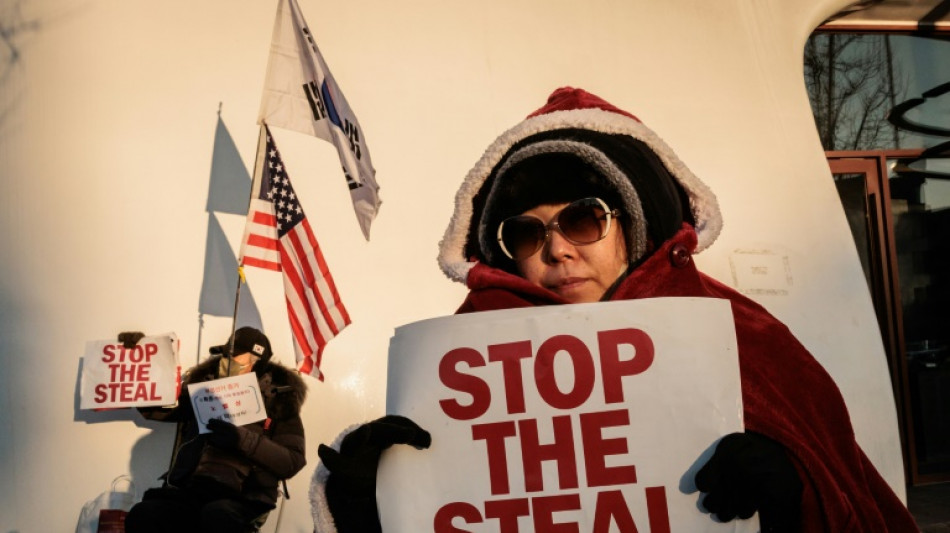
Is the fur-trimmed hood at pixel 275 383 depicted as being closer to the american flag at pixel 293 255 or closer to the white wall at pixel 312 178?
the american flag at pixel 293 255

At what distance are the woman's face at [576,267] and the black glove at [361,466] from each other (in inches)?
15.2

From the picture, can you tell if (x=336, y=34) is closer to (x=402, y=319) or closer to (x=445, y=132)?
(x=445, y=132)

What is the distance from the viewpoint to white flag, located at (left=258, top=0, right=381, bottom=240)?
14.3 feet

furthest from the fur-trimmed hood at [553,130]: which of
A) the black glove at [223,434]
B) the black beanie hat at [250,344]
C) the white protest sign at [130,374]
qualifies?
the white protest sign at [130,374]

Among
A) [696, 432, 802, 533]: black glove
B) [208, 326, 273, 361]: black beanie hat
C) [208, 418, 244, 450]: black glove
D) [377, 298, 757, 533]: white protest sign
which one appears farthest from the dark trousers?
[696, 432, 802, 533]: black glove

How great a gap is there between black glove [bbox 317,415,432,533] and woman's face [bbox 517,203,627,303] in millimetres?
385

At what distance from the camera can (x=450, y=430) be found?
1.52 meters

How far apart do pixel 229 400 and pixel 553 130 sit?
3.13 metres

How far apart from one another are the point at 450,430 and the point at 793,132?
5.11 meters

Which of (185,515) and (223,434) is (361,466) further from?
(185,515)

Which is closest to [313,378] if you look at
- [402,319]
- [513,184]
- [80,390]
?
[402,319]

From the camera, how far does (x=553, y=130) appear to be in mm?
1771

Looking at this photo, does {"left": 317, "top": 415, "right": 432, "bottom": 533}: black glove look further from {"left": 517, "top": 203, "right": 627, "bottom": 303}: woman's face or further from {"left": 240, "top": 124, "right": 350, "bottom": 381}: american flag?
{"left": 240, "top": 124, "right": 350, "bottom": 381}: american flag

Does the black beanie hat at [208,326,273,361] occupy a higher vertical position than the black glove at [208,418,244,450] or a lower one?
higher
